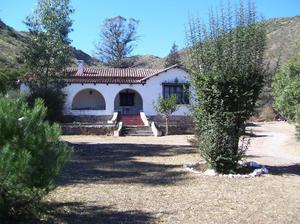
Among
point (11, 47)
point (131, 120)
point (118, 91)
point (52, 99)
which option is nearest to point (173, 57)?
point (11, 47)

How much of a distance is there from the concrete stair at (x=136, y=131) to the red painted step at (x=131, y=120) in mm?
2010

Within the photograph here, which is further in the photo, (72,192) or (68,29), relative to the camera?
(68,29)

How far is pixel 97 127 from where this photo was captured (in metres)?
27.9

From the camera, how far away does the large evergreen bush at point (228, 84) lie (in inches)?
456

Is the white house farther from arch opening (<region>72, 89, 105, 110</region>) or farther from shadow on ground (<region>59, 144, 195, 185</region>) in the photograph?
shadow on ground (<region>59, 144, 195, 185</region>)

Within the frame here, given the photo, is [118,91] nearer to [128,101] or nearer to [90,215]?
[128,101]

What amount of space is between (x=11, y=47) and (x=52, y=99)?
31.7m

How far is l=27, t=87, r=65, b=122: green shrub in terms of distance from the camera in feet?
97.8

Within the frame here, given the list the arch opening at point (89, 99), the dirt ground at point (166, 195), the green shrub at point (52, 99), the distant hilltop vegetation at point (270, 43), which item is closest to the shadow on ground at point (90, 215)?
the dirt ground at point (166, 195)

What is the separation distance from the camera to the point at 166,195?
877 cm

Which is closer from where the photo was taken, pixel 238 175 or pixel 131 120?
pixel 238 175

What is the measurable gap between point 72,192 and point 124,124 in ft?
72.8

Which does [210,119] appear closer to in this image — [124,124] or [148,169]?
[148,169]

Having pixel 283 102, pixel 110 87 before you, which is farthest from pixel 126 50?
pixel 283 102
